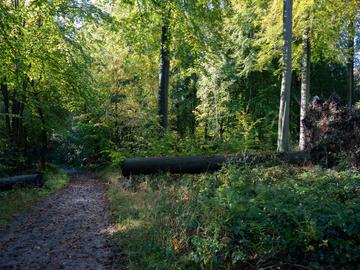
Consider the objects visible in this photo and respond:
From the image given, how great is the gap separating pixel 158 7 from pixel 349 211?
7183 millimetres

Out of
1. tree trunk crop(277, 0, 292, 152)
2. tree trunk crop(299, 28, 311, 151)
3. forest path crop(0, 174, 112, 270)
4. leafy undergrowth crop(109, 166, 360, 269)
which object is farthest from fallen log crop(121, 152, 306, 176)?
tree trunk crop(299, 28, 311, 151)

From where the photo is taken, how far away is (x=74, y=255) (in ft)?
20.4

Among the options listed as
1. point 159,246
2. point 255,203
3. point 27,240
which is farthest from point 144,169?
point 255,203

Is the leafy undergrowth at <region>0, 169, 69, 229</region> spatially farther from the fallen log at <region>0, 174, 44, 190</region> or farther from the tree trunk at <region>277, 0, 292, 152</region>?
the tree trunk at <region>277, 0, 292, 152</region>

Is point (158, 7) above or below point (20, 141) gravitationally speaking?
above

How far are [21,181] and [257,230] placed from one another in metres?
11.4

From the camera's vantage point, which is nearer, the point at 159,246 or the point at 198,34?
the point at 159,246

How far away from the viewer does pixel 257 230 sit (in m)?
4.71

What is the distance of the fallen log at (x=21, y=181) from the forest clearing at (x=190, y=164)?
50 millimetres

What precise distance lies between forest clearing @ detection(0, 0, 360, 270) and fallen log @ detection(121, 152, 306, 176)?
0.04 meters

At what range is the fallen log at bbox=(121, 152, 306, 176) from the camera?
1009cm

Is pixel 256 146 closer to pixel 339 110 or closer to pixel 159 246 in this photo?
pixel 339 110

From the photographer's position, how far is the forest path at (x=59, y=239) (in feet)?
19.3

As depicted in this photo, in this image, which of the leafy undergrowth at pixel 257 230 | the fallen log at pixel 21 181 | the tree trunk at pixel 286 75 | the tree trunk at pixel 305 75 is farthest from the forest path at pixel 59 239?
the tree trunk at pixel 305 75
